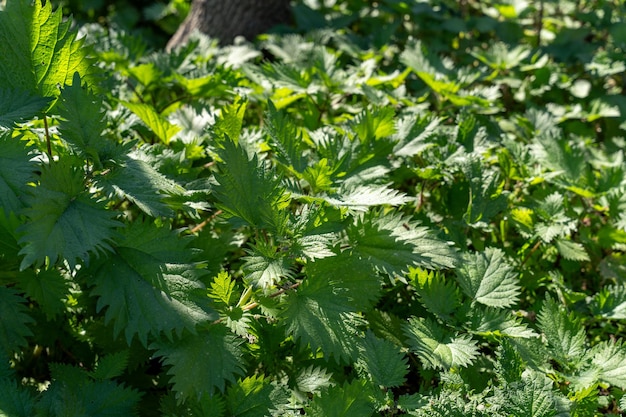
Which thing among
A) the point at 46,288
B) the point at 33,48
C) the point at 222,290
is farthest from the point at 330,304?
the point at 33,48

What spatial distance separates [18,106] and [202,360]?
68 cm

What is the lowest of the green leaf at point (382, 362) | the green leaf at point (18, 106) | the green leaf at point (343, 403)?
the green leaf at point (382, 362)

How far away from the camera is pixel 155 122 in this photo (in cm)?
200

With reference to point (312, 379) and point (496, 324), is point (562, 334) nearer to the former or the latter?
point (496, 324)

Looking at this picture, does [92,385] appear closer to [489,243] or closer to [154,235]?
[154,235]

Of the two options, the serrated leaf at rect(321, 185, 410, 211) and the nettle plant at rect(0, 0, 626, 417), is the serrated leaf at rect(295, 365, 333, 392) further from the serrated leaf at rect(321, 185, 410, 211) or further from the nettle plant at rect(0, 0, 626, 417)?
the serrated leaf at rect(321, 185, 410, 211)

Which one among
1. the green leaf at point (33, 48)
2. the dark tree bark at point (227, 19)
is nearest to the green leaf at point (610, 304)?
the green leaf at point (33, 48)

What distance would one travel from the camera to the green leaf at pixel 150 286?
4.35 ft

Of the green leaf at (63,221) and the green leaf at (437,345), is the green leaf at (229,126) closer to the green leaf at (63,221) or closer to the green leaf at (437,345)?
the green leaf at (63,221)

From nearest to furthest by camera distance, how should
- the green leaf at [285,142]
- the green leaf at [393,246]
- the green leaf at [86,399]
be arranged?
the green leaf at [86,399]
the green leaf at [393,246]
the green leaf at [285,142]

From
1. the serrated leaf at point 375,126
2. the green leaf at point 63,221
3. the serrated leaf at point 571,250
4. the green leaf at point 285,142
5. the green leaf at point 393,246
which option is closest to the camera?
the green leaf at point 63,221

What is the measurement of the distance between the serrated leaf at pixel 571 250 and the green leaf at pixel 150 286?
49.7 inches

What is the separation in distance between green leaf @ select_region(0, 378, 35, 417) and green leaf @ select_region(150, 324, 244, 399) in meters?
0.28

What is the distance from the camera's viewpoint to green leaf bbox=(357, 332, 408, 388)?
148 cm
